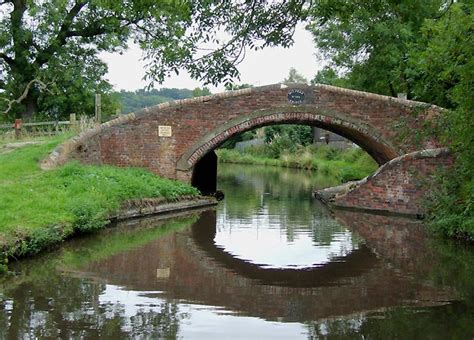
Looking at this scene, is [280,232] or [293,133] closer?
[280,232]

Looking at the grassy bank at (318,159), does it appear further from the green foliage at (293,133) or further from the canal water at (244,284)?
the canal water at (244,284)

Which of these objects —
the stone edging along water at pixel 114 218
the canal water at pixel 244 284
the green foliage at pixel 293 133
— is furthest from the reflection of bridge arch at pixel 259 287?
the green foliage at pixel 293 133

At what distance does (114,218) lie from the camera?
46.8 ft

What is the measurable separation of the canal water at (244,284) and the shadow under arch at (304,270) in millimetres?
19

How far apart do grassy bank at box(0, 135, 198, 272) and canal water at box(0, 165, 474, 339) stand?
0.35 metres

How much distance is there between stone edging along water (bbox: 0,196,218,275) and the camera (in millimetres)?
9750

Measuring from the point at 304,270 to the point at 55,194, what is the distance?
543 centimetres

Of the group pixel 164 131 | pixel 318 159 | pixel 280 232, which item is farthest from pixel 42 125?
pixel 318 159

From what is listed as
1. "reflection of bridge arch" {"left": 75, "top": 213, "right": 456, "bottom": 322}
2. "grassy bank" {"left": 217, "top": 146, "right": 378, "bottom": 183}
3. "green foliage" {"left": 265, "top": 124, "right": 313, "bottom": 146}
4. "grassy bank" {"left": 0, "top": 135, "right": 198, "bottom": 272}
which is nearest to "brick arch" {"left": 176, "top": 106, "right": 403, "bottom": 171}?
"grassy bank" {"left": 0, "top": 135, "right": 198, "bottom": 272}

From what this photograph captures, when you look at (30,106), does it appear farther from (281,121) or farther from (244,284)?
(244,284)

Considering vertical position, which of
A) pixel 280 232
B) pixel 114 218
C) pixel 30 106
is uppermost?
pixel 30 106

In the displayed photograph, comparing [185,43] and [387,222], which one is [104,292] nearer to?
[185,43]

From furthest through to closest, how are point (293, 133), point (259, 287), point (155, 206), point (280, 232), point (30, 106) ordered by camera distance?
point (293, 133) < point (30, 106) < point (155, 206) < point (280, 232) < point (259, 287)

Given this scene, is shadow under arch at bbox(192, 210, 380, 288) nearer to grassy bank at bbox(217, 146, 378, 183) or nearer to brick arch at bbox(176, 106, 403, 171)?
brick arch at bbox(176, 106, 403, 171)
